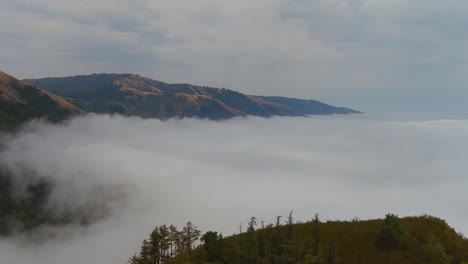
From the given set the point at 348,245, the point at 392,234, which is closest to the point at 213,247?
the point at 348,245

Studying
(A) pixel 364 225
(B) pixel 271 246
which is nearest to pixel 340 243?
(A) pixel 364 225

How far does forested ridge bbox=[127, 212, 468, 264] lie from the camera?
4216 centimetres

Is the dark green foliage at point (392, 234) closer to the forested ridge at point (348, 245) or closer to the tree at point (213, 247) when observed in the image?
the forested ridge at point (348, 245)

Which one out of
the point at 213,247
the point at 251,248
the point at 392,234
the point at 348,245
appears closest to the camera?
the point at 392,234

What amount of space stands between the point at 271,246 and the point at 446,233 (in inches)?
874

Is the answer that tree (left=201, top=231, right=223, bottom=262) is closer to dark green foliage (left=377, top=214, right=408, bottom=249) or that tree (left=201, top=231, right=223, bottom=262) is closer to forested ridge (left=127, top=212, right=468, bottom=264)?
forested ridge (left=127, top=212, right=468, bottom=264)

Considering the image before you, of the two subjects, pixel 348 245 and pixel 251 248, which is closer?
pixel 348 245

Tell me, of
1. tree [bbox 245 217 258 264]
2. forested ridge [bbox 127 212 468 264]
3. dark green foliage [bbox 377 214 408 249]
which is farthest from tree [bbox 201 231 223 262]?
dark green foliage [bbox 377 214 408 249]

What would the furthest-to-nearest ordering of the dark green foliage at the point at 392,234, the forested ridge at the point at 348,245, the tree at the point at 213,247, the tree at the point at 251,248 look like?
the tree at the point at 213,247 → the tree at the point at 251,248 → the dark green foliage at the point at 392,234 → the forested ridge at the point at 348,245

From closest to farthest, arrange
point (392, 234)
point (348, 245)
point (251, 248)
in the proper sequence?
point (392, 234) → point (348, 245) → point (251, 248)

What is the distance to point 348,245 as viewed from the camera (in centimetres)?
4528

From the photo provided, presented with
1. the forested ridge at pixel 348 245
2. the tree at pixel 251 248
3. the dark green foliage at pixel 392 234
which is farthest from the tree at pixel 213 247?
the dark green foliage at pixel 392 234

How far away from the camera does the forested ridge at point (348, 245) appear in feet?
138

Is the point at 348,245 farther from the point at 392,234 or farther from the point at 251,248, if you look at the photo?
the point at 251,248
